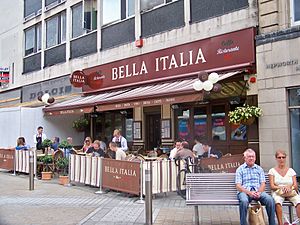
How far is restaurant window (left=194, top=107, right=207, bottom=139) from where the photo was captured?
45.0ft

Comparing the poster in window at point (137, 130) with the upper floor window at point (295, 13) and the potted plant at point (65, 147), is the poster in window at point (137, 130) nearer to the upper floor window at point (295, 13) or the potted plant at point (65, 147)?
the potted plant at point (65, 147)

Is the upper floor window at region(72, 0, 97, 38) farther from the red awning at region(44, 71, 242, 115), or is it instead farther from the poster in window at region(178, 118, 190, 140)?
the poster in window at region(178, 118, 190, 140)

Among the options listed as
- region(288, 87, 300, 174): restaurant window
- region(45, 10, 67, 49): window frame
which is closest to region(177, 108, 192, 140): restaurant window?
region(288, 87, 300, 174): restaurant window

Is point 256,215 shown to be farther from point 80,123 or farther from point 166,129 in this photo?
point 80,123

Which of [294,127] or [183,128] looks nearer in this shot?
[294,127]

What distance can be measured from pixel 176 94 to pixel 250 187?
544 centimetres

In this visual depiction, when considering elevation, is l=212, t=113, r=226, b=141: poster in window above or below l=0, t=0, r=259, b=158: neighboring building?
below

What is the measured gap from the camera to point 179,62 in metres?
14.0

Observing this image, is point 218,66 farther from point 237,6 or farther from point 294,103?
point 294,103

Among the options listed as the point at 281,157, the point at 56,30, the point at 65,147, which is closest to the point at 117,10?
the point at 56,30

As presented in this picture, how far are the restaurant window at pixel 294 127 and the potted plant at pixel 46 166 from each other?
7668 mm

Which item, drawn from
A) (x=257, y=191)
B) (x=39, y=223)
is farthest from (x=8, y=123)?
(x=257, y=191)

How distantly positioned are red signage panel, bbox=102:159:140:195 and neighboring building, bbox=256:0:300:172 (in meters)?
3.83

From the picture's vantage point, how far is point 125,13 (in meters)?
17.0
